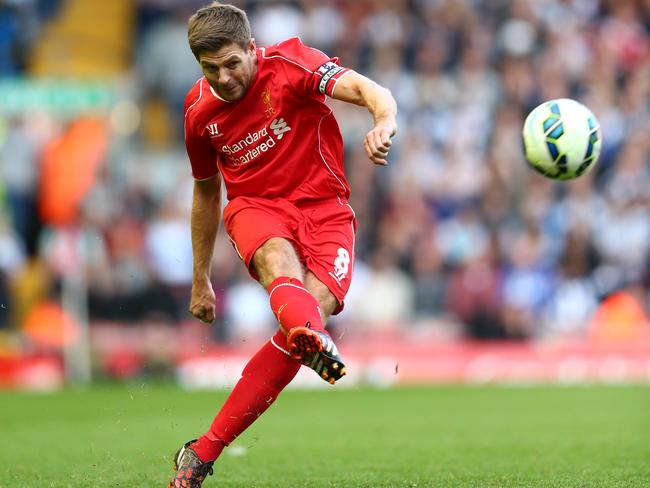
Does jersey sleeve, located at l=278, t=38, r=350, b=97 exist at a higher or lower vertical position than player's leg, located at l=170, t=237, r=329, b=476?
higher

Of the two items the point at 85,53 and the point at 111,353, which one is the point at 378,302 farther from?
the point at 85,53

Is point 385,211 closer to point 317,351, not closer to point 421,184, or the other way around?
point 421,184

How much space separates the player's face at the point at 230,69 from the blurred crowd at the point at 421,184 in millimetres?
9854

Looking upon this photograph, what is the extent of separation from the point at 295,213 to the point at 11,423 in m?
5.58

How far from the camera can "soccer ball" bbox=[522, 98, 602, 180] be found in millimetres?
6621

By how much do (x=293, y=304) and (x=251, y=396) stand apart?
2.06 ft

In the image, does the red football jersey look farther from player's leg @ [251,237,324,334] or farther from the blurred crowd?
the blurred crowd

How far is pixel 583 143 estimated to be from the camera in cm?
664

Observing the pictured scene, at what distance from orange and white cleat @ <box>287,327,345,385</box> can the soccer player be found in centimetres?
30

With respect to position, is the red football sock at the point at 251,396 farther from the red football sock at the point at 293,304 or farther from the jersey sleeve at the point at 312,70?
the jersey sleeve at the point at 312,70

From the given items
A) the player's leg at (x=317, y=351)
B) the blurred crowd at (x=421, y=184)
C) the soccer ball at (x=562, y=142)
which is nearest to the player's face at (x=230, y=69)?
the player's leg at (x=317, y=351)

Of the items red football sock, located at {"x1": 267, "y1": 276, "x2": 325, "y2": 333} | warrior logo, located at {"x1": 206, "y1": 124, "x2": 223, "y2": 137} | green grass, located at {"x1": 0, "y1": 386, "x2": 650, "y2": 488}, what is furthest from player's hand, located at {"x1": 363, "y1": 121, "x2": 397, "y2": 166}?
green grass, located at {"x1": 0, "y1": 386, "x2": 650, "y2": 488}

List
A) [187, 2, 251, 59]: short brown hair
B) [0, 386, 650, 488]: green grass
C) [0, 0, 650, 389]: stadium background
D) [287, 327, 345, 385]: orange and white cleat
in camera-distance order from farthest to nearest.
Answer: [0, 0, 650, 389]: stadium background
[0, 386, 650, 488]: green grass
[187, 2, 251, 59]: short brown hair
[287, 327, 345, 385]: orange and white cleat

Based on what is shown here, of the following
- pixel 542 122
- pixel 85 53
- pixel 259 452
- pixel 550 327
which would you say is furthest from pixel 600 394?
pixel 85 53
